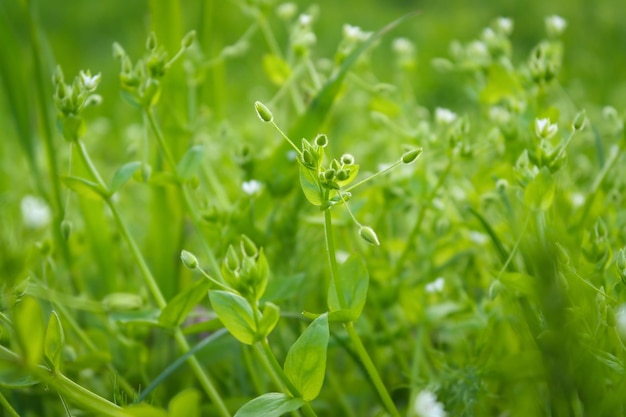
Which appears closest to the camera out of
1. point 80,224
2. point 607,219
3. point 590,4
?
point 607,219

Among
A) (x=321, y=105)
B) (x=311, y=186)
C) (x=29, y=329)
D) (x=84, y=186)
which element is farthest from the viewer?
(x=321, y=105)

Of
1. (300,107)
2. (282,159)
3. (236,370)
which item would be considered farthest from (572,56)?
(236,370)

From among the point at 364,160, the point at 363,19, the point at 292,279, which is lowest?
the point at 363,19

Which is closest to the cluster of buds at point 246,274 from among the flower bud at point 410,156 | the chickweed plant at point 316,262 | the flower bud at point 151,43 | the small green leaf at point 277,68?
the chickweed plant at point 316,262

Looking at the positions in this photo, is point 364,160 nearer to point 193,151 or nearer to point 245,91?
point 193,151

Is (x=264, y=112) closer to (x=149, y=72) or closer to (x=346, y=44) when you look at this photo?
(x=149, y=72)

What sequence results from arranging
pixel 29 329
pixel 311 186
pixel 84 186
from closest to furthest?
pixel 29 329, pixel 311 186, pixel 84 186

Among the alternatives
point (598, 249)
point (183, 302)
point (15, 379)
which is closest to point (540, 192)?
point (598, 249)
